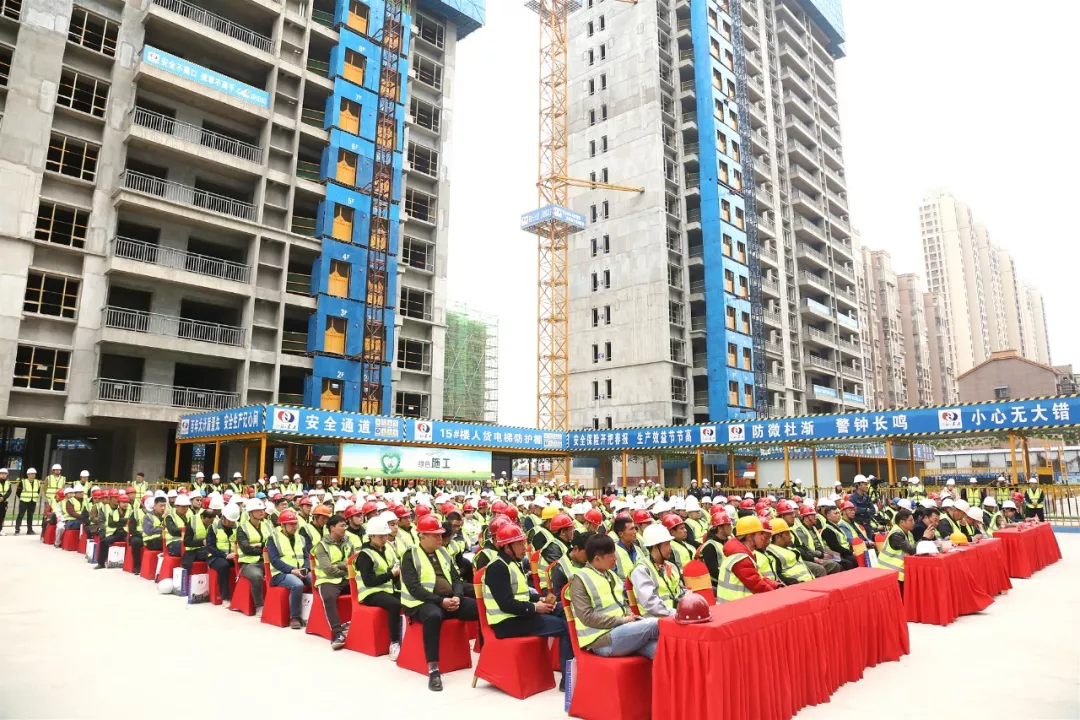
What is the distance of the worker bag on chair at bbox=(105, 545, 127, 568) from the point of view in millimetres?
15836

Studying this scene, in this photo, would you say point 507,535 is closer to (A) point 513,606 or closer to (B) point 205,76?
(A) point 513,606

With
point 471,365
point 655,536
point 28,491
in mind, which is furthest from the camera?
point 471,365

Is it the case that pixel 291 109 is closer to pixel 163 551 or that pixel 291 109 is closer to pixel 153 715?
pixel 163 551

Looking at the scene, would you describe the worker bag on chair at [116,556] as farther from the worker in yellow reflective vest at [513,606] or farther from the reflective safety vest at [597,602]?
the reflective safety vest at [597,602]

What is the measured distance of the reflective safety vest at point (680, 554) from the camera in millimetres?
9016

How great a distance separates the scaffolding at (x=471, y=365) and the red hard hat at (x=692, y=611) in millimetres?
64249

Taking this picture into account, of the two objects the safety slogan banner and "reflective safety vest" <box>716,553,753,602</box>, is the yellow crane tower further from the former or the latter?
"reflective safety vest" <box>716,553,753,602</box>

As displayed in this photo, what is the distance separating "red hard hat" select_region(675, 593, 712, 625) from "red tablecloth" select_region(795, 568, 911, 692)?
2.02m

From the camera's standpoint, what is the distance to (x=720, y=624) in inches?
210

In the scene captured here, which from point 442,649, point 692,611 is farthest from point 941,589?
point 442,649

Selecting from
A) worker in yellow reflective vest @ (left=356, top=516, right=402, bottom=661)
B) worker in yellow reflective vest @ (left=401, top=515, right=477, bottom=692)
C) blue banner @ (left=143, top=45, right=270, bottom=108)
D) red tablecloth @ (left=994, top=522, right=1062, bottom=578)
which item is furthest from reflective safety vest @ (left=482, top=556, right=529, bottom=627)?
blue banner @ (left=143, top=45, right=270, bottom=108)

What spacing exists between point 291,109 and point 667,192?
99.7 feet

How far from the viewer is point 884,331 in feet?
337

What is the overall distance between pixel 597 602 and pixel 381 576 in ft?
11.3
